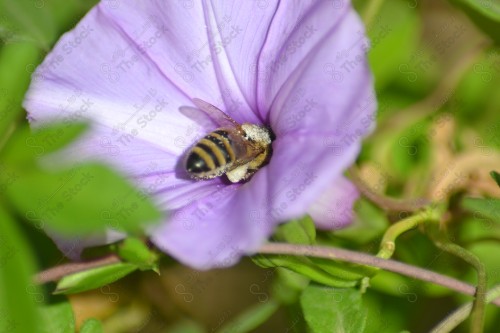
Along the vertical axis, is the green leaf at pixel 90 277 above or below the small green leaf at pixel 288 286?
above

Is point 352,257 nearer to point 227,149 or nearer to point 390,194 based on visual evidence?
point 227,149

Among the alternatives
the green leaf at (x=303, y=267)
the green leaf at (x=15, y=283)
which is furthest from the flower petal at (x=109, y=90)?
the green leaf at (x=15, y=283)

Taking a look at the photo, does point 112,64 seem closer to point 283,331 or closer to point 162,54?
point 162,54

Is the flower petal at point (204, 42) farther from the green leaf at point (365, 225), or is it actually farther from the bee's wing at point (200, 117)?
the green leaf at point (365, 225)

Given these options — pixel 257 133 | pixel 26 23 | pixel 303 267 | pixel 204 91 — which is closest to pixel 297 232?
pixel 303 267

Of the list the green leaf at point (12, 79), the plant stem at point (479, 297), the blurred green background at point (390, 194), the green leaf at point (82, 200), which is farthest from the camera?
the blurred green background at point (390, 194)
